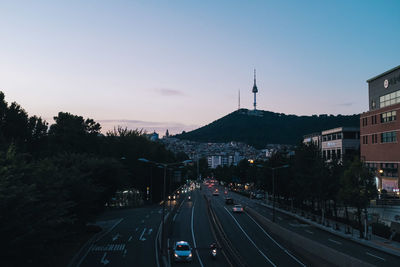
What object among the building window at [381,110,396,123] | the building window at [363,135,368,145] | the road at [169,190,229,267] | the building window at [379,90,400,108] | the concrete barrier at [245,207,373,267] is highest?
the building window at [379,90,400,108]

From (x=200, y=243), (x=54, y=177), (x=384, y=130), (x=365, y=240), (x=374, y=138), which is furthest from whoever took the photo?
(x=374, y=138)

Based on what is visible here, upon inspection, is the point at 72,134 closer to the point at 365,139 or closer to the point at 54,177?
the point at 54,177

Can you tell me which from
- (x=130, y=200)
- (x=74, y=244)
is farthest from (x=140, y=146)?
(x=74, y=244)

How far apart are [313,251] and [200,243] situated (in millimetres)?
12840

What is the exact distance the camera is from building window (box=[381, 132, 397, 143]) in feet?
213

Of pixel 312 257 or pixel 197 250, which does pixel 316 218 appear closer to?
pixel 312 257

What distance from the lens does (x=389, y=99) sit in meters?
69.6

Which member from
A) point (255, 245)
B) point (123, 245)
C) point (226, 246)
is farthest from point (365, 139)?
point (123, 245)

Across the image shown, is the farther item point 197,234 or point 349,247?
point 197,234

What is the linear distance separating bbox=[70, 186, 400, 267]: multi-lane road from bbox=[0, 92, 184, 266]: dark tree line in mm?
4051

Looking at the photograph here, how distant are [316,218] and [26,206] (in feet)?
153

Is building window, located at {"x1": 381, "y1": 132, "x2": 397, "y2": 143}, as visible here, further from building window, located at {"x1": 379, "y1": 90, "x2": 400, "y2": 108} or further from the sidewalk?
the sidewalk

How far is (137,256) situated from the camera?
3334cm

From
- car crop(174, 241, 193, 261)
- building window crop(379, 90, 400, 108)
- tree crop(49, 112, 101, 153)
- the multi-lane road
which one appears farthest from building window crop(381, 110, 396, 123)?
tree crop(49, 112, 101, 153)
